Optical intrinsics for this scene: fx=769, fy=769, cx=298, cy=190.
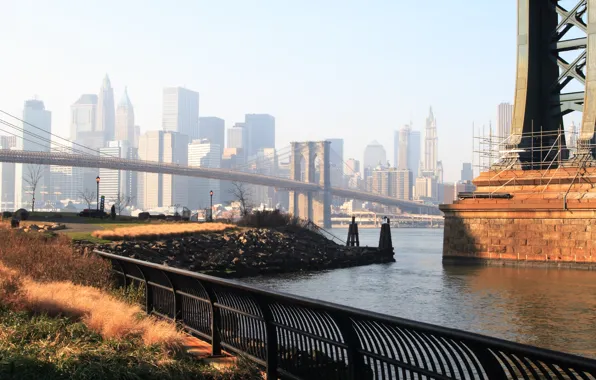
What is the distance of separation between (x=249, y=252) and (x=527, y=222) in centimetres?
1585

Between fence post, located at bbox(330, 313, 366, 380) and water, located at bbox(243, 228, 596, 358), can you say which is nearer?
fence post, located at bbox(330, 313, 366, 380)

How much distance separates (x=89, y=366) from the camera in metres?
7.72

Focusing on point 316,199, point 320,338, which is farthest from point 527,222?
point 316,199

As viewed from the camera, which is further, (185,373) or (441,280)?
(441,280)

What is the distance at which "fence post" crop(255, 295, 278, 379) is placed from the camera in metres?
8.39

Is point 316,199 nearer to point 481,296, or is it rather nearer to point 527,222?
point 527,222

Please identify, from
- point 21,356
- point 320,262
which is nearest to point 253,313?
point 21,356

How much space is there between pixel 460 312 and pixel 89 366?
1982cm

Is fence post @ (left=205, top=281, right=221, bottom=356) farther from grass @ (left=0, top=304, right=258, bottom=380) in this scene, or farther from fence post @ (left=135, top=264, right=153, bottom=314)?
fence post @ (left=135, top=264, right=153, bottom=314)

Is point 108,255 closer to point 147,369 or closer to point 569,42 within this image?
point 147,369

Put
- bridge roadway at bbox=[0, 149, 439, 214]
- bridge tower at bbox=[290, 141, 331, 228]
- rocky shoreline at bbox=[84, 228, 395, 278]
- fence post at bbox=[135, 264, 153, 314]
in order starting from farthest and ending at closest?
bridge tower at bbox=[290, 141, 331, 228] → bridge roadway at bbox=[0, 149, 439, 214] → rocky shoreline at bbox=[84, 228, 395, 278] → fence post at bbox=[135, 264, 153, 314]

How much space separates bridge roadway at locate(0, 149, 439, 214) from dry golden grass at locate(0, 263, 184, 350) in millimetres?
83462

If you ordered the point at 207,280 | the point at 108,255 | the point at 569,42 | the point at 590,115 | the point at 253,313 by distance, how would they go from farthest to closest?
1. the point at 569,42
2. the point at 590,115
3. the point at 108,255
4. the point at 207,280
5. the point at 253,313

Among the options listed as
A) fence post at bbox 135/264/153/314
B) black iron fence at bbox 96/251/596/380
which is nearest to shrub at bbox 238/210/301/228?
fence post at bbox 135/264/153/314
